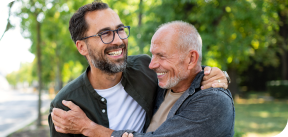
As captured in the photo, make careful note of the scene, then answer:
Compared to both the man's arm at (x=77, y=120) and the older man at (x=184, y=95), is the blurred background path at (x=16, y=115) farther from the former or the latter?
the older man at (x=184, y=95)

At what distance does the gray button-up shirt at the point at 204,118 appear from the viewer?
202 cm

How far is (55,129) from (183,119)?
1398 mm

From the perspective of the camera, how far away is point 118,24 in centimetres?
281

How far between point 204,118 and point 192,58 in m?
0.71

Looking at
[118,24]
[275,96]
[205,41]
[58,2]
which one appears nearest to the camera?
[118,24]

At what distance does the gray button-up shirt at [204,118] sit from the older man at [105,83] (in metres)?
0.58

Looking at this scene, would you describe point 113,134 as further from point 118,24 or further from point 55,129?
point 118,24

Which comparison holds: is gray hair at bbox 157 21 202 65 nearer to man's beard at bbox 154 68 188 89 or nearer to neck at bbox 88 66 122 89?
man's beard at bbox 154 68 188 89

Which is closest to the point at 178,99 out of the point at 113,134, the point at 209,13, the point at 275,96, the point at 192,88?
the point at 192,88

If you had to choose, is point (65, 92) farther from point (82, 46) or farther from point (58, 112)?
point (82, 46)

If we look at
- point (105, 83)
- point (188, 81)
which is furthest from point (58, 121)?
point (188, 81)

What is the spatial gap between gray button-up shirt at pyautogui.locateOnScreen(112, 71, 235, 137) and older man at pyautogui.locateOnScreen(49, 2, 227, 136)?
58cm

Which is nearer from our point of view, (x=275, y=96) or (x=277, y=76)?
(x=275, y=96)

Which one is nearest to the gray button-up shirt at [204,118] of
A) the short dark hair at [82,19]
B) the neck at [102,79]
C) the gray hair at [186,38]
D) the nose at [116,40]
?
the gray hair at [186,38]
